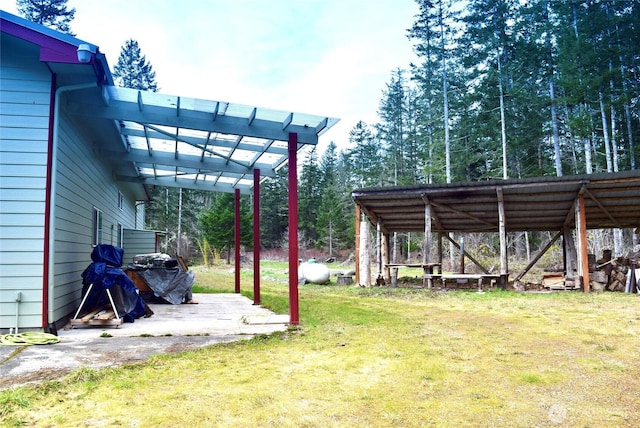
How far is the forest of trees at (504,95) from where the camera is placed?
55.5 feet

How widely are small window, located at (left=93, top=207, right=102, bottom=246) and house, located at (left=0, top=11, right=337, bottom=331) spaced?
0.69 meters

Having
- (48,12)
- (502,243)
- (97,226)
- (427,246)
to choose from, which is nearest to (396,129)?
(48,12)

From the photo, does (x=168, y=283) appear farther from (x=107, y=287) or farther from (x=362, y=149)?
(x=362, y=149)

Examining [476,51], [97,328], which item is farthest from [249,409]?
[476,51]

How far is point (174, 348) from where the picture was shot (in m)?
4.65

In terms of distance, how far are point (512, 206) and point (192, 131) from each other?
9201 mm

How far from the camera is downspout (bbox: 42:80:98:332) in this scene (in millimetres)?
5152

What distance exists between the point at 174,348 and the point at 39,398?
179cm

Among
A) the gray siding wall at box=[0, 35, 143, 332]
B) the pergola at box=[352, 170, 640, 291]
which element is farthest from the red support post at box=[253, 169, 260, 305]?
the gray siding wall at box=[0, 35, 143, 332]

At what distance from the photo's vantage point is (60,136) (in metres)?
5.77

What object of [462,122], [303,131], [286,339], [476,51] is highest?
[476,51]

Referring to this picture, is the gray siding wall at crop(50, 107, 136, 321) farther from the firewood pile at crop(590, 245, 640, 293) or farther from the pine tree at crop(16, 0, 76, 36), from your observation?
the pine tree at crop(16, 0, 76, 36)

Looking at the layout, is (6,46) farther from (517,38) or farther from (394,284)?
(517,38)

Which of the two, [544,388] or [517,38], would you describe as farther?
[517,38]
